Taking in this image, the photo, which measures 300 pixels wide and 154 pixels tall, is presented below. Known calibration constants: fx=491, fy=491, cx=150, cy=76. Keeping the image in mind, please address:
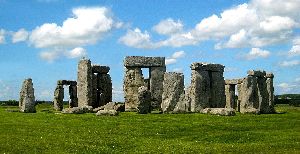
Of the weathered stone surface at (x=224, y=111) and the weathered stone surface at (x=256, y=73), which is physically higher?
the weathered stone surface at (x=256, y=73)

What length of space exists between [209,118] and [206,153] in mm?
12173

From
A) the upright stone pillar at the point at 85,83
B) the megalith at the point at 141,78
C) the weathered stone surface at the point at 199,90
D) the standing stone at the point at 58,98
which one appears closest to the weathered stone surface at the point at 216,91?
the weathered stone surface at the point at 199,90

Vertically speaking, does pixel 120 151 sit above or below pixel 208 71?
below

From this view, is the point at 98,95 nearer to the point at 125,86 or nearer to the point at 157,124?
the point at 125,86

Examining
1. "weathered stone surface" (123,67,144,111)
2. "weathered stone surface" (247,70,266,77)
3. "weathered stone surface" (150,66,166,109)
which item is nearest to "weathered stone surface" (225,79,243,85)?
"weathered stone surface" (247,70,266,77)

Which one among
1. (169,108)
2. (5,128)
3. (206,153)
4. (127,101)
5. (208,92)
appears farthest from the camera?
(127,101)

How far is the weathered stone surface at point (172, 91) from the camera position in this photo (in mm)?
37625

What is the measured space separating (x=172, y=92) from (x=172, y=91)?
0.27 ft

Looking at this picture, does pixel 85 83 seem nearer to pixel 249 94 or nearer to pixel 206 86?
pixel 206 86

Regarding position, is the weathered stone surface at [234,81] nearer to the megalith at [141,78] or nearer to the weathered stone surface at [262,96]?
the weathered stone surface at [262,96]

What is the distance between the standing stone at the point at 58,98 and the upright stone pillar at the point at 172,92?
1369 cm

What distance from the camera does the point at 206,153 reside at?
65.2 ft

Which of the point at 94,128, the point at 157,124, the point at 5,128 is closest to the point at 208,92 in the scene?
the point at 157,124

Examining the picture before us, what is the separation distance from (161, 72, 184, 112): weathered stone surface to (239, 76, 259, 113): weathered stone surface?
209 inches
